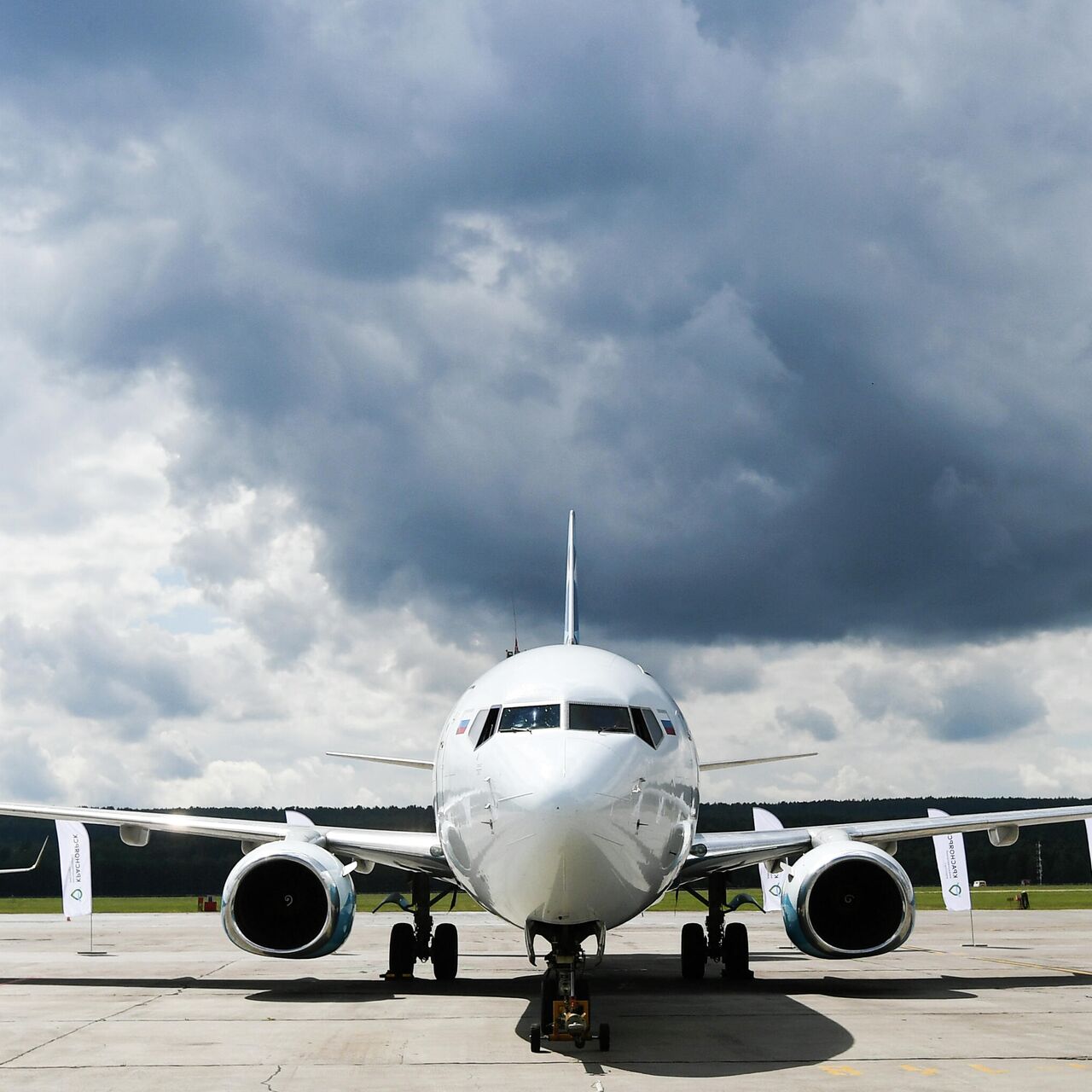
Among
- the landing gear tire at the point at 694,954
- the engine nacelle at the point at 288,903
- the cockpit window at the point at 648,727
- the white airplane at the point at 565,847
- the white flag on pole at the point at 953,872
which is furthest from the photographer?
the white flag on pole at the point at 953,872

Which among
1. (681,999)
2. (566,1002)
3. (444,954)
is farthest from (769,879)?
(566,1002)

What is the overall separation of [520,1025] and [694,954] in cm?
640

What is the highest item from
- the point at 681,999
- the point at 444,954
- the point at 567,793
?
the point at 567,793

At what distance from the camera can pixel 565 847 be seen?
10.2 meters

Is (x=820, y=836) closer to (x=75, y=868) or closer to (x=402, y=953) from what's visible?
(x=402, y=953)

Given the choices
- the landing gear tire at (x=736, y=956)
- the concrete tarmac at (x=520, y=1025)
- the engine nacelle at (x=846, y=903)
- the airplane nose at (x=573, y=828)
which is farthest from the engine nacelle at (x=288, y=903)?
the landing gear tire at (x=736, y=956)

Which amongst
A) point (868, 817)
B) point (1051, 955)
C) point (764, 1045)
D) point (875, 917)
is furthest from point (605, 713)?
point (868, 817)

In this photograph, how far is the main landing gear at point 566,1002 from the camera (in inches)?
423

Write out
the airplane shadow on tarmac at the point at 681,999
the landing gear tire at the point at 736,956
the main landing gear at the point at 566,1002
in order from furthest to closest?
1. the landing gear tire at the point at 736,956
2. the airplane shadow on tarmac at the point at 681,999
3. the main landing gear at the point at 566,1002

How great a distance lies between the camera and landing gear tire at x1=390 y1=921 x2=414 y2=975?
18.6 m

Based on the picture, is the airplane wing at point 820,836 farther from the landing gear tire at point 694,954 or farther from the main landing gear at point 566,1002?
the main landing gear at point 566,1002

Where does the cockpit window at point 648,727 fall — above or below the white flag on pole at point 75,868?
above

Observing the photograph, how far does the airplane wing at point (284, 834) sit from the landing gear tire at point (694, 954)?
167 inches

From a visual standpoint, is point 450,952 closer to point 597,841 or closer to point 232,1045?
point 232,1045
